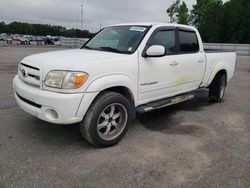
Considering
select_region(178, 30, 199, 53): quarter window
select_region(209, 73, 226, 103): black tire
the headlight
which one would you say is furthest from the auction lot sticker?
select_region(209, 73, 226, 103): black tire

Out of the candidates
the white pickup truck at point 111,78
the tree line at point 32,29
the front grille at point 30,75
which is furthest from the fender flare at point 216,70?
the tree line at point 32,29

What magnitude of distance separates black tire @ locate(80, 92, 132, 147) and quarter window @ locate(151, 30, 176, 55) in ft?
4.22

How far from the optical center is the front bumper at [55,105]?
327 cm

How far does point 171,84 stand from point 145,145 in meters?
1.37

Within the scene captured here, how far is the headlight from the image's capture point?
10.9ft

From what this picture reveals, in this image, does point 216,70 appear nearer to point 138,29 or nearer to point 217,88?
point 217,88

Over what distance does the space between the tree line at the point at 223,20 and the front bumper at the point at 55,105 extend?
48.9 meters

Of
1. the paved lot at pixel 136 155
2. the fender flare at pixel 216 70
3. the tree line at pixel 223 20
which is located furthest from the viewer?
the tree line at pixel 223 20

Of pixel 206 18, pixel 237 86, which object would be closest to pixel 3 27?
pixel 206 18

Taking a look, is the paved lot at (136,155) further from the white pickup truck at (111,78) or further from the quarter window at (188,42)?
the quarter window at (188,42)

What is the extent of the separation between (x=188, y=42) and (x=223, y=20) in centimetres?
4997

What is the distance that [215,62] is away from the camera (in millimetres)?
6141

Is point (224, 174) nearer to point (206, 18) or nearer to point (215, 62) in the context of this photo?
point (215, 62)

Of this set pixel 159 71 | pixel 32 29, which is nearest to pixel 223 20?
pixel 159 71
